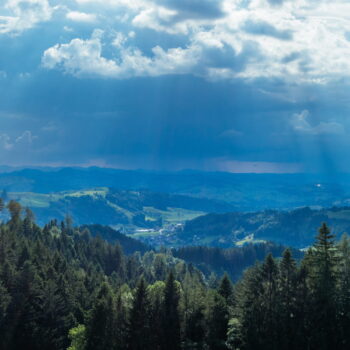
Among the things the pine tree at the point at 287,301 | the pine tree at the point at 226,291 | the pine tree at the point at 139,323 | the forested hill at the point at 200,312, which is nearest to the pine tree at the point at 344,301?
the forested hill at the point at 200,312

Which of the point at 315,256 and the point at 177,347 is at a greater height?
the point at 315,256

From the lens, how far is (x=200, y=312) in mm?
106438

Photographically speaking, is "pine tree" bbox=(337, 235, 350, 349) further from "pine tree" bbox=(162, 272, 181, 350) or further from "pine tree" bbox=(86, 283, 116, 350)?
"pine tree" bbox=(86, 283, 116, 350)

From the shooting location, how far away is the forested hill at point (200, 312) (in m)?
85.9

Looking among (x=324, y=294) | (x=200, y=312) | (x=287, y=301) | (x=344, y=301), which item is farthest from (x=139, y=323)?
(x=344, y=301)

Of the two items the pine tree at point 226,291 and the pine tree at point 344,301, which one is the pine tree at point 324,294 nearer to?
the pine tree at point 344,301

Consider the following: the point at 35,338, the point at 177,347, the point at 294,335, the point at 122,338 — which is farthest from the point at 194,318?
the point at 35,338

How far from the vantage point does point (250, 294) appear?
94125 mm

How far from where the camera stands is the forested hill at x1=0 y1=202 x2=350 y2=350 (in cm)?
8594

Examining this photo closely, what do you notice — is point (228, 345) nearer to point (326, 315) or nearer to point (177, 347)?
point (177, 347)

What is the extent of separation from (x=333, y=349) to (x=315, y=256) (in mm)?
15610

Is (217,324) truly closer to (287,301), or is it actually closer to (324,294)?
(287,301)

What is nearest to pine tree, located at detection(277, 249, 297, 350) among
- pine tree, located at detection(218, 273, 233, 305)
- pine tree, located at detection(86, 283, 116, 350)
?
pine tree, located at detection(218, 273, 233, 305)

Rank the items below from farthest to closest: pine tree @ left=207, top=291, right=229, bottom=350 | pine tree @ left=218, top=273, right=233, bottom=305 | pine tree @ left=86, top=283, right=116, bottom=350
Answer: pine tree @ left=218, top=273, right=233, bottom=305 < pine tree @ left=86, top=283, right=116, bottom=350 < pine tree @ left=207, top=291, right=229, bottom=350
